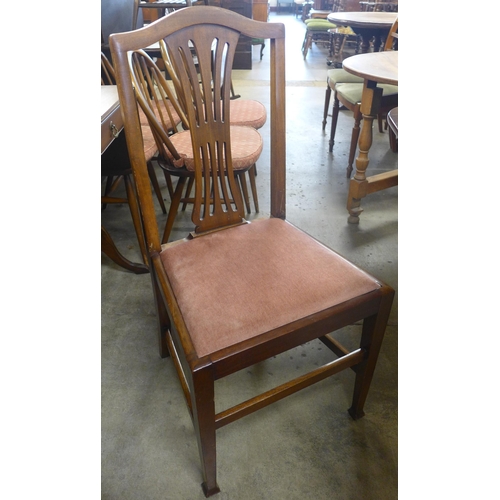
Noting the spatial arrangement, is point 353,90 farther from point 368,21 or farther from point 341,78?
point 368,21

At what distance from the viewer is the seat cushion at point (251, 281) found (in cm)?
85

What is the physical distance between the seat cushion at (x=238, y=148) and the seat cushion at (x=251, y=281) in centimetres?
65

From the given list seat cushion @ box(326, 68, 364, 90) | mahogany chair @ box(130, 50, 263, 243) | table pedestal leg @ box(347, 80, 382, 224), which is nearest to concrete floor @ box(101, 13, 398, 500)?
table pedestal leg @ box(347, 80, 382, 224)

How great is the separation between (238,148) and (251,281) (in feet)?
3.29

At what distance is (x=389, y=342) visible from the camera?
59.2 inches

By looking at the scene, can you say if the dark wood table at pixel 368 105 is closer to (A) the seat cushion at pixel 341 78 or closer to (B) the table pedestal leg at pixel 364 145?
(B) the table pedestal leg at pixel 364 145

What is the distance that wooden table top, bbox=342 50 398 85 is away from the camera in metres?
1.80

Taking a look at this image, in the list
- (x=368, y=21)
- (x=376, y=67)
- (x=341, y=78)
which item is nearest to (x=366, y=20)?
(x=368, y=21)

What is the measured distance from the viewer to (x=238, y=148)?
1.78m

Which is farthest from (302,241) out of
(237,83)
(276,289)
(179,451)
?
(237,83)

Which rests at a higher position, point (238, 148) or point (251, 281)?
point (238, 148)

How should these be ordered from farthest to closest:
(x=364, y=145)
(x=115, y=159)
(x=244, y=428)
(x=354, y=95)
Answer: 1. (x=354, y=95)
2. (x=364, y=145)
3. (x=115, y=159)
4. (x=244, y=428)

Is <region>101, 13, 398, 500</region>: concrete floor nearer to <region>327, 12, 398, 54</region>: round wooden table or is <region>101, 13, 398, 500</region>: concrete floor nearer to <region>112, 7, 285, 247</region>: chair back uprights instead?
<region>112, 7, 285, 247</region>: chair back uprights

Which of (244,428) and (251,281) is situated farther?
(244,428)
